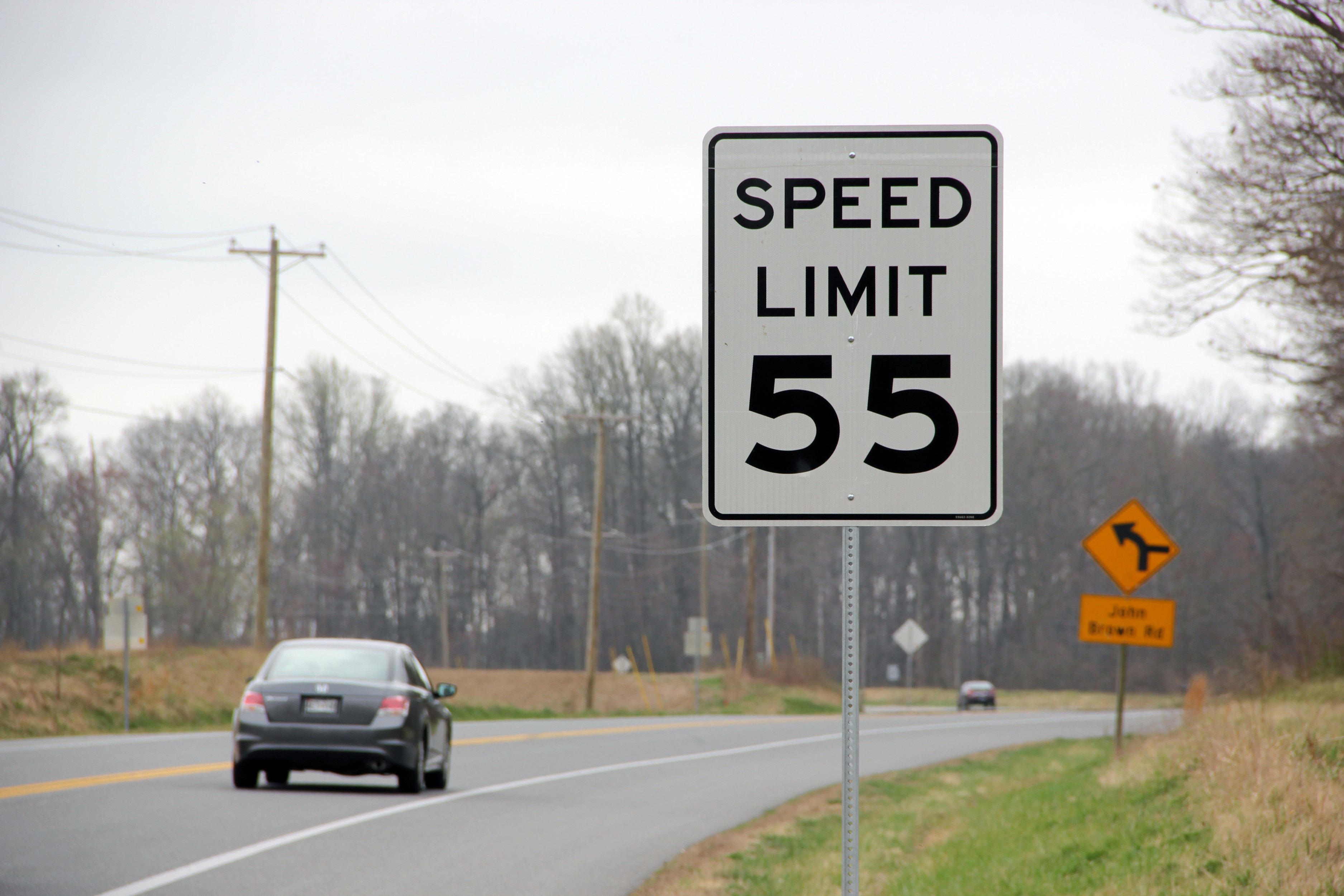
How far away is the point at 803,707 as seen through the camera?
1972 inches

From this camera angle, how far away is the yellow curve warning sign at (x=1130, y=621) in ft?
55.1

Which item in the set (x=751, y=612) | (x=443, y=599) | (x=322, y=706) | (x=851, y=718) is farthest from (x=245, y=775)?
(x=443, y=599)

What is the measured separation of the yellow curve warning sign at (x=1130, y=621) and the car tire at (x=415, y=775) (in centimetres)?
760

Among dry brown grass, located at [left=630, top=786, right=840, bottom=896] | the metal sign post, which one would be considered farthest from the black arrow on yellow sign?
the metal sign post

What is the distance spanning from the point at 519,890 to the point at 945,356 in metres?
6.75

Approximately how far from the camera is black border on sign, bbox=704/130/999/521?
333 centimetres

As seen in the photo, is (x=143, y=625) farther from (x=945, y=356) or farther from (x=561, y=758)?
(x=945, y=356)

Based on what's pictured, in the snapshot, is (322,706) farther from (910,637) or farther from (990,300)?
(910,637)

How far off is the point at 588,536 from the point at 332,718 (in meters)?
58.2

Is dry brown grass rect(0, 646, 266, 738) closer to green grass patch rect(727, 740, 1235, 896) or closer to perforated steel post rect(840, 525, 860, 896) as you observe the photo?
green grass patch rect(727, 740, 1235, 896)

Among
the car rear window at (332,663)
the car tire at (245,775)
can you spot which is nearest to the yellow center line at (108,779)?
the car tire at (245,775)

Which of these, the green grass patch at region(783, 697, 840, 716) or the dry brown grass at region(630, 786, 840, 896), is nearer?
the dry brown grass at region(630, 786, 840, 896)

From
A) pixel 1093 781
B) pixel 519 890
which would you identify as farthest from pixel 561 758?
pixel 519 890

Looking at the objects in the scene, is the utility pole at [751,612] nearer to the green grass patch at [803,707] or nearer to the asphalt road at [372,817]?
the green grass patch at [803,707]
